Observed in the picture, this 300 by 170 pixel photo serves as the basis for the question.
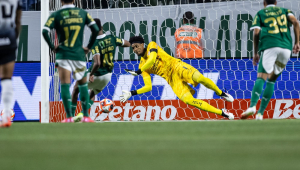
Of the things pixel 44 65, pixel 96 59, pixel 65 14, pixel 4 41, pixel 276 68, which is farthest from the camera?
pixel 44 65

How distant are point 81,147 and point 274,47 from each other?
12.4ft

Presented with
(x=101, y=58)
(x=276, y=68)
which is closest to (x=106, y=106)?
(x=101, y=58)

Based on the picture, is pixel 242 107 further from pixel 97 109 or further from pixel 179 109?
pixel 97 109

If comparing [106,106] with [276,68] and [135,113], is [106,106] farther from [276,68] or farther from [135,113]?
[276,68]

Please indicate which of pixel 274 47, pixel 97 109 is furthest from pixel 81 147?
pixel 97 109

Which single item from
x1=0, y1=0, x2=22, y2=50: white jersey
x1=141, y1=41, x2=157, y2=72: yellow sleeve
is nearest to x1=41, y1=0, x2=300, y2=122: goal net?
x1=141, y1=41, x2=157, y2=72: yellow sleeve

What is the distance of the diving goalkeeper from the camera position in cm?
671

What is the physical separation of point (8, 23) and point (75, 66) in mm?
1372

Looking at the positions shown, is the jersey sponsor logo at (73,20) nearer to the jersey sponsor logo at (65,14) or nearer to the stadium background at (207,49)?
the jersey sponsor logo at (65,14)

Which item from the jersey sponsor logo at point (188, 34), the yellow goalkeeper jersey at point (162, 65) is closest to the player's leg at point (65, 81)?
the yellow goalkeeper jersey at point (162, 65)

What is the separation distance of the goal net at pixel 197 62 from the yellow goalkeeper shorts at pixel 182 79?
35.0 inches

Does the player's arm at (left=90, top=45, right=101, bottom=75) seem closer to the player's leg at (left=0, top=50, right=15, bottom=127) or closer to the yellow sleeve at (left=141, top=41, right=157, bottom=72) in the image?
the yellow sleeve at (left=141, top=41, right=157, bottom=72)

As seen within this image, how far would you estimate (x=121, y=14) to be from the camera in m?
8.21

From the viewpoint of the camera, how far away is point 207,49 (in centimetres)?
791
